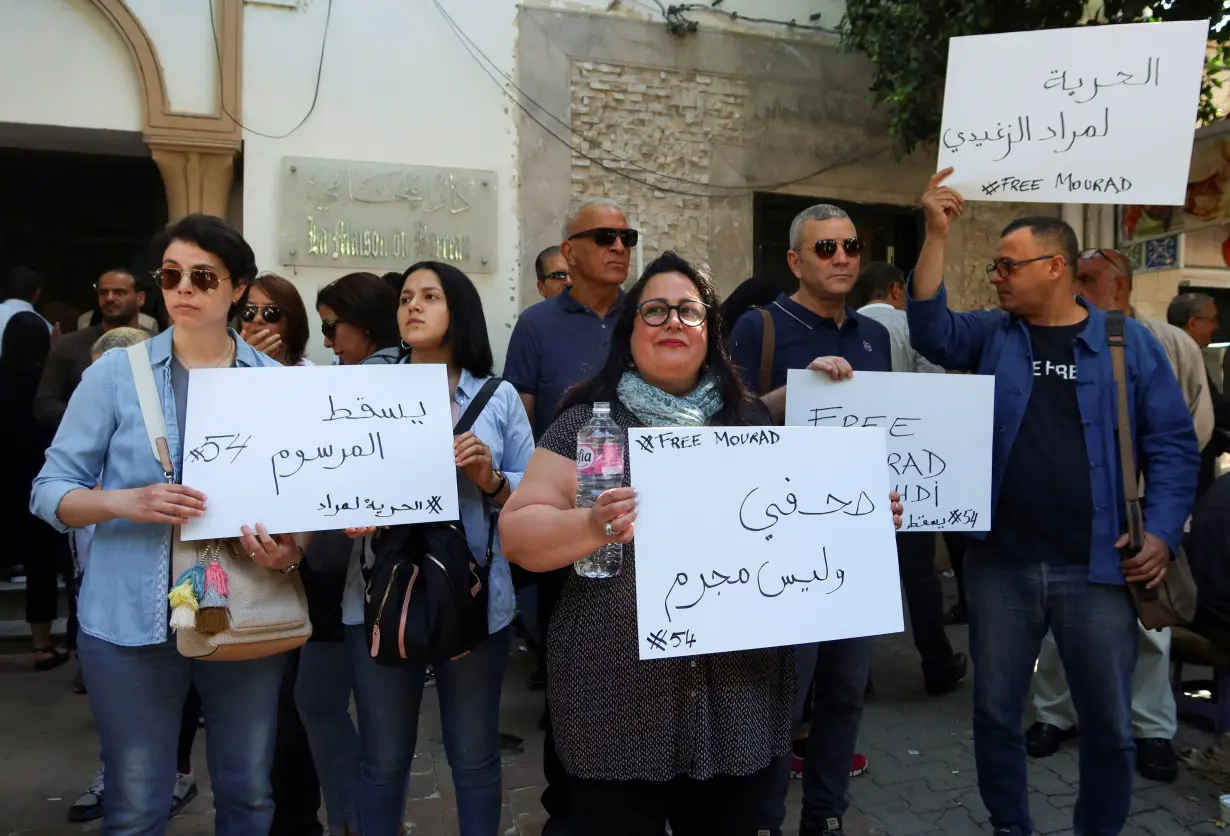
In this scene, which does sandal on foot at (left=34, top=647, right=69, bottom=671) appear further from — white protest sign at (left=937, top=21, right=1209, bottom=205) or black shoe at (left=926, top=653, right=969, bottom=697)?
white protest sign at (left=937, top=21, right=1209, bottom=205)

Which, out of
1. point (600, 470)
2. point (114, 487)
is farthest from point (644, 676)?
point (114, 487)

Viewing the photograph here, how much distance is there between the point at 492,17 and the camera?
6.88 m

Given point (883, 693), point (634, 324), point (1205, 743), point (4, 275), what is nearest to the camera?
point (634, 324)

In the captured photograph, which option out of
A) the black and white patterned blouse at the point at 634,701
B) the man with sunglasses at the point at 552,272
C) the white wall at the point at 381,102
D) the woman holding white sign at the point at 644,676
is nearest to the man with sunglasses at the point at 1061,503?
the woman holding white sign at the point at 644,676

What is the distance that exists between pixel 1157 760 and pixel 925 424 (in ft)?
7.56

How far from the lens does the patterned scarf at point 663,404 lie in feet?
6.95

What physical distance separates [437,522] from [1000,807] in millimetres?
2184

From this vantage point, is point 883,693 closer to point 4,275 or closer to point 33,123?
point 33,123

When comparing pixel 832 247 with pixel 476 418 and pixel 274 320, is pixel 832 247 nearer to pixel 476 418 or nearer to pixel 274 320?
pixel 476 418

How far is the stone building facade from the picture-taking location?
7051 mm

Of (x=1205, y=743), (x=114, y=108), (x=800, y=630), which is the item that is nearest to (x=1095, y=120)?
(x=800, y=630)

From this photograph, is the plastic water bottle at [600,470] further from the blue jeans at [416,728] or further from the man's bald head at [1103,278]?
the man's bald head at [1103,278]

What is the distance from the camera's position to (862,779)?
395 centimetres

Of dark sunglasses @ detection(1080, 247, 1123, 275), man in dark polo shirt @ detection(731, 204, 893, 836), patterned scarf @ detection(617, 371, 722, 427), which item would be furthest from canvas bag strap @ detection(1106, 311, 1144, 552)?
patterned scarf @ detection(617, 371, 722, 427)
